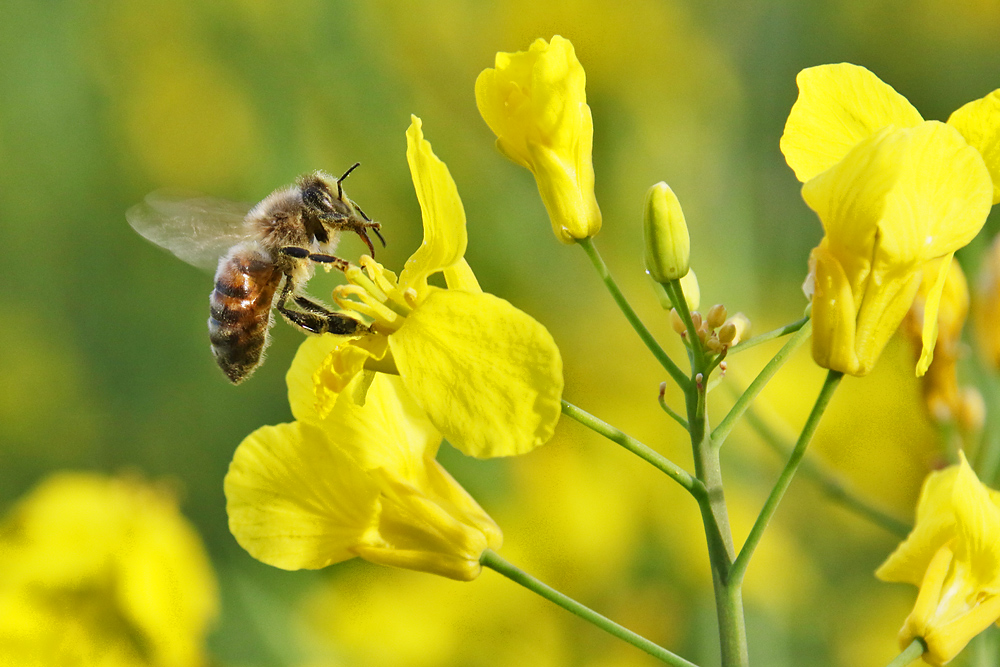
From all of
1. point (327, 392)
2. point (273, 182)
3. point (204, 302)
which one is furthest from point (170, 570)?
point (204, 302)

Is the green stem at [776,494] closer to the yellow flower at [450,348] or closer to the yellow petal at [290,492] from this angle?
the yellow flower at [450,348]

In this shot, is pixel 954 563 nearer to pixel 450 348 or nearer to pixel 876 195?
pixel 876 195

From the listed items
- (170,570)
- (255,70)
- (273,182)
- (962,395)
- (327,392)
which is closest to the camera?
(327,392)

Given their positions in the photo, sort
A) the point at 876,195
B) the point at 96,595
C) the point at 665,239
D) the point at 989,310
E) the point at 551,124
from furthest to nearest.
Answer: the point at 96,595
the point at 989,310
the point at 551,124
the point at 665,239
the point at 876,195

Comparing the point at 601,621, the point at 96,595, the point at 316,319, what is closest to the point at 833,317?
the point at 601,621

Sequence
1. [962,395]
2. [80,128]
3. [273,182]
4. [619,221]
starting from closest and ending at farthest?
[962,395] < [273,182] < [619,221] < [80,128]

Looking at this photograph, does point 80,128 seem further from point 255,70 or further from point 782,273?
point 782,273

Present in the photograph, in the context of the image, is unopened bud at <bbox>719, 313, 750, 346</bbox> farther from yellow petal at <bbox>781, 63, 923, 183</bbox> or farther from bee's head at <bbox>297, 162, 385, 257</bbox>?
bee's head at <bbox>297, 162, 385, 257</bbox>
